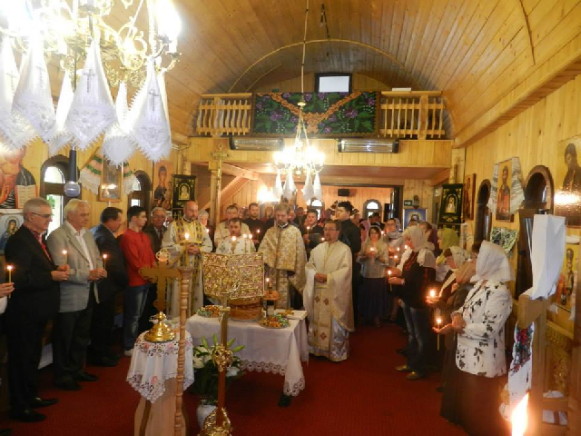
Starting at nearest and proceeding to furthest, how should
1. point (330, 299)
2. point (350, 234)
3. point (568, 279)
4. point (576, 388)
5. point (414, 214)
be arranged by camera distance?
point (576, 388), point (568, 279), point (330, 299), point (350, 234), point (414, 214)

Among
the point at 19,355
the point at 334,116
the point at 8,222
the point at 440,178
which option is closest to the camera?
the point at 19,355

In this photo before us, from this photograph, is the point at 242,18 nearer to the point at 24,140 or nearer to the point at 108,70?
the point at 108,70

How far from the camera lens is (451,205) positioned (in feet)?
26.0

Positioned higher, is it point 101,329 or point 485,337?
point 485,337

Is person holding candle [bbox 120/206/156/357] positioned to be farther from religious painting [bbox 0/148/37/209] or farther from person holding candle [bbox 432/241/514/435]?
person holding candle [bbox 432/241/514/435]

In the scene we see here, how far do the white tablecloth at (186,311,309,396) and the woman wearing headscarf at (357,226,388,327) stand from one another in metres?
3.44

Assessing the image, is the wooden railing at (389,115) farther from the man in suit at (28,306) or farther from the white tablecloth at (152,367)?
the white tablecloth at (152,367)

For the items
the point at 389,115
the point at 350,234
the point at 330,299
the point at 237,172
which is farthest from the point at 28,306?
the point at 237,172

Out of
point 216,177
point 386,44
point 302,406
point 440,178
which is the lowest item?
point 302,406

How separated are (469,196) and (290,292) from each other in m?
3.73

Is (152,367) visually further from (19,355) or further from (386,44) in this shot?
(386,44)

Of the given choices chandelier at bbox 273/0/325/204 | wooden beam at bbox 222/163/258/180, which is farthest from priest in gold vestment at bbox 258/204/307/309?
wooden beam at bbox 222/163/258/180

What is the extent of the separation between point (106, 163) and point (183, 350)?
4.90 metres

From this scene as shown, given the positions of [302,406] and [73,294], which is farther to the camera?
[73,294]
